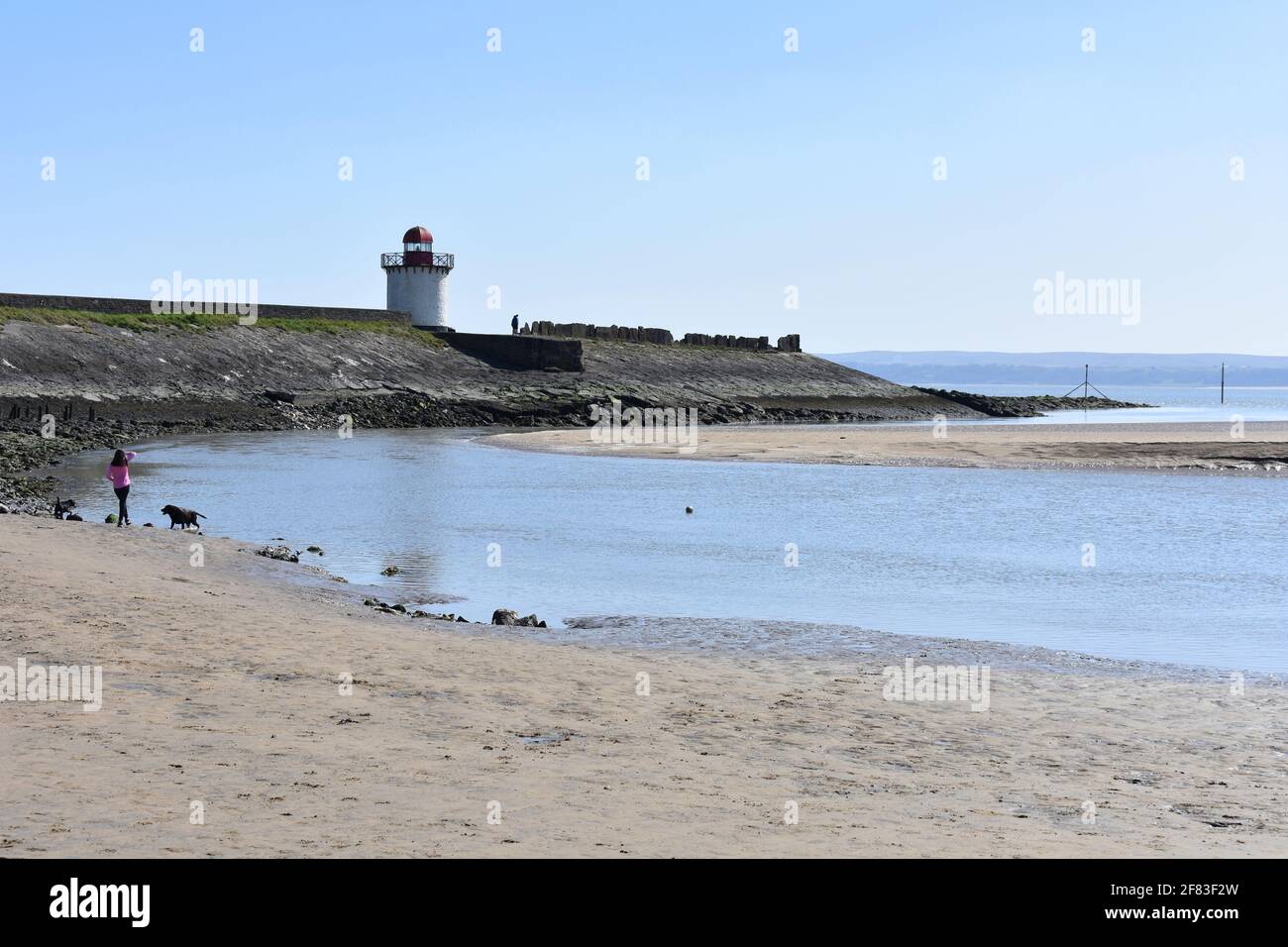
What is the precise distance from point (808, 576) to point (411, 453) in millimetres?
28037

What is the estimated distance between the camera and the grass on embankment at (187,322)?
211 feet

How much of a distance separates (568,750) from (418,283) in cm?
8096

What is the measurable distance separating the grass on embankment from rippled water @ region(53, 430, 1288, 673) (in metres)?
28.6

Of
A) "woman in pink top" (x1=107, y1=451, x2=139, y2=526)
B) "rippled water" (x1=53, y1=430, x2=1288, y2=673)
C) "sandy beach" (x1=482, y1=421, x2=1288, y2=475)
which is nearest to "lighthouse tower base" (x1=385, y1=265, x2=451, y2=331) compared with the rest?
"sandy beach" (x1=482, y1=421, x2=1288, y2=475)

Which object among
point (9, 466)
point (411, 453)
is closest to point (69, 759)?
point (9, 466)

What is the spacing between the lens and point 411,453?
147ft

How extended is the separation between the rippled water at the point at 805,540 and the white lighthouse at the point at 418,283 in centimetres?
4729

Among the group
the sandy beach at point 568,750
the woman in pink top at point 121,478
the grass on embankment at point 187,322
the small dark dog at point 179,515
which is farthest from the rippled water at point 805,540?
the grass on embankment at point 187,322

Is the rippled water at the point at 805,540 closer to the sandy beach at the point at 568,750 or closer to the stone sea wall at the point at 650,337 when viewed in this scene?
the sandy beach at the point at 568,750

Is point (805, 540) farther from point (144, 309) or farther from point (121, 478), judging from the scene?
point (144, 309)

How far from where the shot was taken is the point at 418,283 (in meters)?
87.1

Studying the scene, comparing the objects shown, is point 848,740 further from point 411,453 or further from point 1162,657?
point 411,453

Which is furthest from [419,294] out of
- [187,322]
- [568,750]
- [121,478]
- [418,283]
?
[568,750]

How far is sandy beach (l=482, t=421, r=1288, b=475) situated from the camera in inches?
1638
